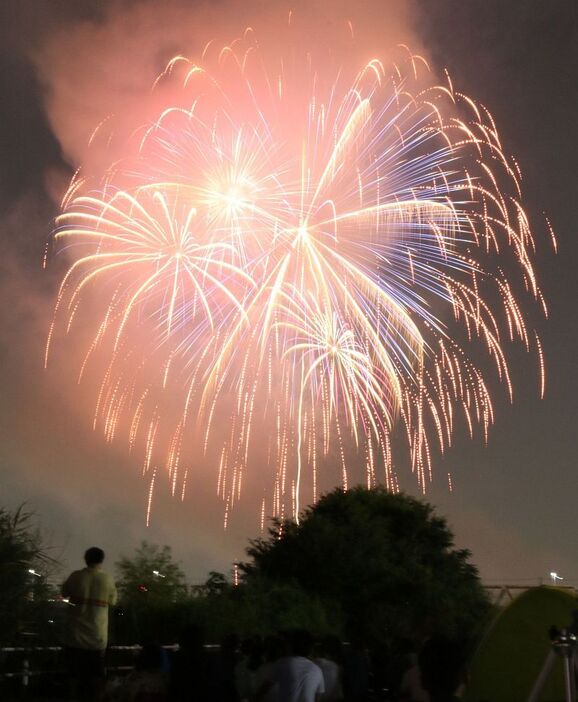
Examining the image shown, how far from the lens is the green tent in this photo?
15.1 meters

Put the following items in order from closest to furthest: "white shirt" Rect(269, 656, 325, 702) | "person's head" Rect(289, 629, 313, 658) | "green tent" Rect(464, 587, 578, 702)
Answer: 1. "white shirt" Rect(269, 656, 325, 702)
2. "person's head" Rect(289, 629, 313, 658)
3. "green tent" Rect(464, 587, 578, 702)

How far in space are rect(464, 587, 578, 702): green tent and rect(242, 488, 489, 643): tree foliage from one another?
22.3 m

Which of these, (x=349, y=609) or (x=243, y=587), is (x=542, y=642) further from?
(x=349, y=609)

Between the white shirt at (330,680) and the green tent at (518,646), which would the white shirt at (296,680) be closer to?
the white shirt at (330,680)

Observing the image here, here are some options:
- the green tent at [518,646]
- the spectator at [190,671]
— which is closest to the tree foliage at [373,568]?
the green tent at [518,646]

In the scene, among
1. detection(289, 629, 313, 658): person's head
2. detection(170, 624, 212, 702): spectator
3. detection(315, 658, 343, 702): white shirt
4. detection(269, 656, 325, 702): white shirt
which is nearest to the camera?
detection(269, 656, 325, 702): white shirt

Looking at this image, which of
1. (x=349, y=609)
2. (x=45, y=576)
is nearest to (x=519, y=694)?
(x=45, y=576)

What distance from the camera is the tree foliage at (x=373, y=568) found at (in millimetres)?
41312

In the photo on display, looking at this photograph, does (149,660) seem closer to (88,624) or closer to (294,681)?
(88,624)

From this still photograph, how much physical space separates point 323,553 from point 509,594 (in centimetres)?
2386

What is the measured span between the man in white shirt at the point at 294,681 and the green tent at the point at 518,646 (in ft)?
24.1

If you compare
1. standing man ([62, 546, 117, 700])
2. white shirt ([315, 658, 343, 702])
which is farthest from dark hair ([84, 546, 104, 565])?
white shirt ([315, 658, 343, 702])

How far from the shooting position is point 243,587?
32.1m

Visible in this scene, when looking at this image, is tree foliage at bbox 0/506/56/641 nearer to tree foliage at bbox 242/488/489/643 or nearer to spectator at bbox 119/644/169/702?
spectator at bbox 119/644/169/702
